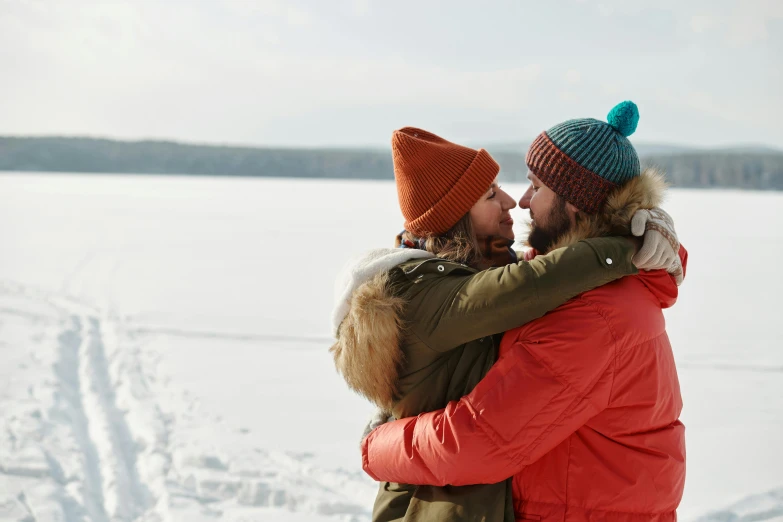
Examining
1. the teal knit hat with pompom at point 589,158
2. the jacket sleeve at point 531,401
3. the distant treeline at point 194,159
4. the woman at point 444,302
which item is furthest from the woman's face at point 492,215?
the distant treeline at point 194,159

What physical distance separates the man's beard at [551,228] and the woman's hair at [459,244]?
145 millimetres

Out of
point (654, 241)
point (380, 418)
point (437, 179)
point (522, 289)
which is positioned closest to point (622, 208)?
point (654, 241)

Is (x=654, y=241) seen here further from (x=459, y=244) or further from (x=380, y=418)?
(x=380, y=418)

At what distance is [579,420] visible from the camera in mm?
1302

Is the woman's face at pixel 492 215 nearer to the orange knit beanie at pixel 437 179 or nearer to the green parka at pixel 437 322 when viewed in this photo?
the orange knit beanie at pixel 437 179

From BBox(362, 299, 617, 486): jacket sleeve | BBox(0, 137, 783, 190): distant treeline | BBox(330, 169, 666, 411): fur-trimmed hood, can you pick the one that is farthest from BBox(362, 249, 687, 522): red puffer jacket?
BBox(0, 137, 783, 190): distant treeline

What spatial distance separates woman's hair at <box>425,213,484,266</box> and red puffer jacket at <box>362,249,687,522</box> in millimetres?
291

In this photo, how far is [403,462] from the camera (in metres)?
1.41

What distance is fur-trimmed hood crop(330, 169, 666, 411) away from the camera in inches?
56.2

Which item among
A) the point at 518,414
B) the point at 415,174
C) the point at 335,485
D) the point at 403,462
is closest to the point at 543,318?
the point at 518,414

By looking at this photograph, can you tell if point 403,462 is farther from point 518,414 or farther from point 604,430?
point 604,430

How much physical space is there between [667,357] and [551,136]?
54 cm

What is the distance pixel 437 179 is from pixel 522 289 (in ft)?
1.64

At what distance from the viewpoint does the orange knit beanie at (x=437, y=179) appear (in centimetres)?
168
